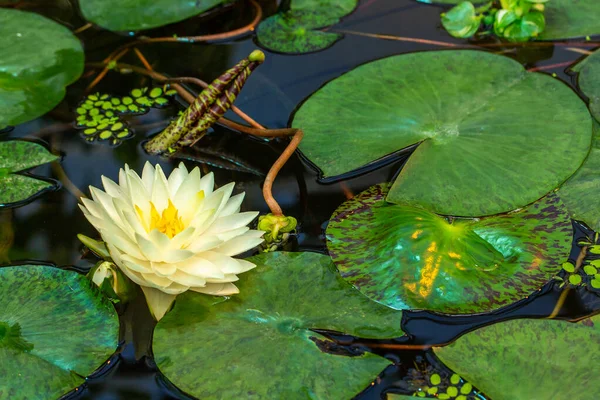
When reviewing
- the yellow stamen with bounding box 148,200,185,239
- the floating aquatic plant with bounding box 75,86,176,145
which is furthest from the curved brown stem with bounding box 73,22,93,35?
the yellow stamen with bounding box 148,200,185,239

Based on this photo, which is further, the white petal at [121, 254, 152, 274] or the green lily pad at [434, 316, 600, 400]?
the white petal at [121, 254, 152, 274]

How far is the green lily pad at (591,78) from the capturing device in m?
2.42

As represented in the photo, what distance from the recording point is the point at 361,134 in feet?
7.63

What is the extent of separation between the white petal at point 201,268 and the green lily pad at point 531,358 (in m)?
0.64

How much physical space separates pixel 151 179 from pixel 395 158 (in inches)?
36.2

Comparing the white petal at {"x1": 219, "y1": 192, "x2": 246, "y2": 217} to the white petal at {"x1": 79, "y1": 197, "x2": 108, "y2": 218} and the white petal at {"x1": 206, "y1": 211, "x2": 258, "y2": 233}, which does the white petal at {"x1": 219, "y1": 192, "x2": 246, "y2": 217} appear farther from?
the white petal at {"x1": 79, "y1": 197, "x2": 108, "y2": 218}

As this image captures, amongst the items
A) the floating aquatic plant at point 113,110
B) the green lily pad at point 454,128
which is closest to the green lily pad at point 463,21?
the green lily pad at point 454,128

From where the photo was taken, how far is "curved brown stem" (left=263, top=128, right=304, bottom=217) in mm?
2041

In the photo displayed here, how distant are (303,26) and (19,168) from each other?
57.7 inches

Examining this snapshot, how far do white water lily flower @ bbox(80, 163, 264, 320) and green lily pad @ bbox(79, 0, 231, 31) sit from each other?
1.33m

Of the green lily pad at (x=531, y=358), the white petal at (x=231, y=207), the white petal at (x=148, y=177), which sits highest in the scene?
the white petal at (x=148, y=177)

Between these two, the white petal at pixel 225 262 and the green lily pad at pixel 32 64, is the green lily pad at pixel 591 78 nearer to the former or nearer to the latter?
the white petal at pixel 225 262

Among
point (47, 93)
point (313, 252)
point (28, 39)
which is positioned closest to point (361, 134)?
point (313, 252)

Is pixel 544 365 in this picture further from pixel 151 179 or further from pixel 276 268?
pixel 151 179
